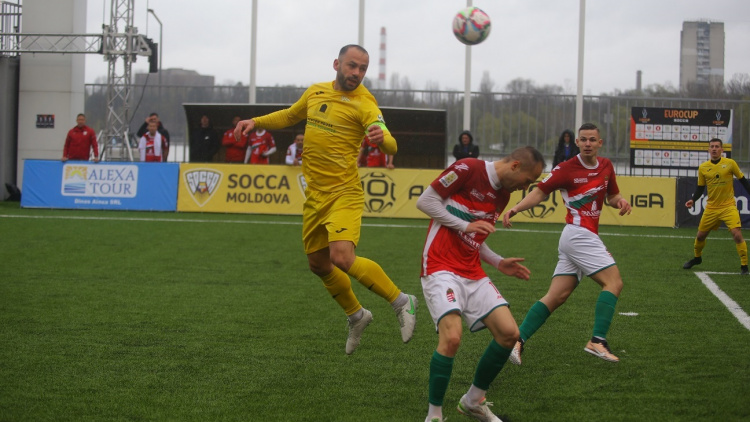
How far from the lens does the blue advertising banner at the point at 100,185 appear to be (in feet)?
64.9

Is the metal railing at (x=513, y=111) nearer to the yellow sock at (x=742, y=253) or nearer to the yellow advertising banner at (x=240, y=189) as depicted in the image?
the yellow advertising banner at (x=240, y=189)

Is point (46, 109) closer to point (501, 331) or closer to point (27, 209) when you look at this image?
point (27, 209)

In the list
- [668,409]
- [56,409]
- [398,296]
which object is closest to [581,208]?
[398,296]

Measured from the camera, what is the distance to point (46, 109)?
24781 mm

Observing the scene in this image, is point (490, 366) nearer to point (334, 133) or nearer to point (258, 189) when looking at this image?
point (334, 133)

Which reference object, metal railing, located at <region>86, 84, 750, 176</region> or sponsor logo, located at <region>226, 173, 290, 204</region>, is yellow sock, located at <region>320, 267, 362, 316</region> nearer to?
sponsor logo, located at <region>226, 173, 290, 204</region>

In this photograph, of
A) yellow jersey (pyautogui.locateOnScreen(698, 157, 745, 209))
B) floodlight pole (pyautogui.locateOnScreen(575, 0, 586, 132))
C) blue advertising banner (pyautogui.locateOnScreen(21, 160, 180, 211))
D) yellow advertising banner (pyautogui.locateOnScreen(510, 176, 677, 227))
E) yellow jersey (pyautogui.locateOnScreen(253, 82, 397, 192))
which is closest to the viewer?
yellow jersey (pyautogui.locateOnScreen(253, 82, 397, 192))

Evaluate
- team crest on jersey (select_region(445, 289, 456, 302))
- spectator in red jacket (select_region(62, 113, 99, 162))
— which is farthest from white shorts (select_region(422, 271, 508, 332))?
spectator in red jacket (select_region(62, 113, 99, 162))

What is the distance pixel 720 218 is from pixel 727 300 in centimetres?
339

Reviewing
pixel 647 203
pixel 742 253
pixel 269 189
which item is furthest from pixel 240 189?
pixel 742 253

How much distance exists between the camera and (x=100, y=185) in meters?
20.0

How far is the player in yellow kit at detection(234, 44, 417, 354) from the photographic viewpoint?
636 cm

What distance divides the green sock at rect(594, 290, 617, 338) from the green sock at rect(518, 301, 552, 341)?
0.41 meters

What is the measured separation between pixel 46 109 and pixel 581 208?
Answer: 21446mm
